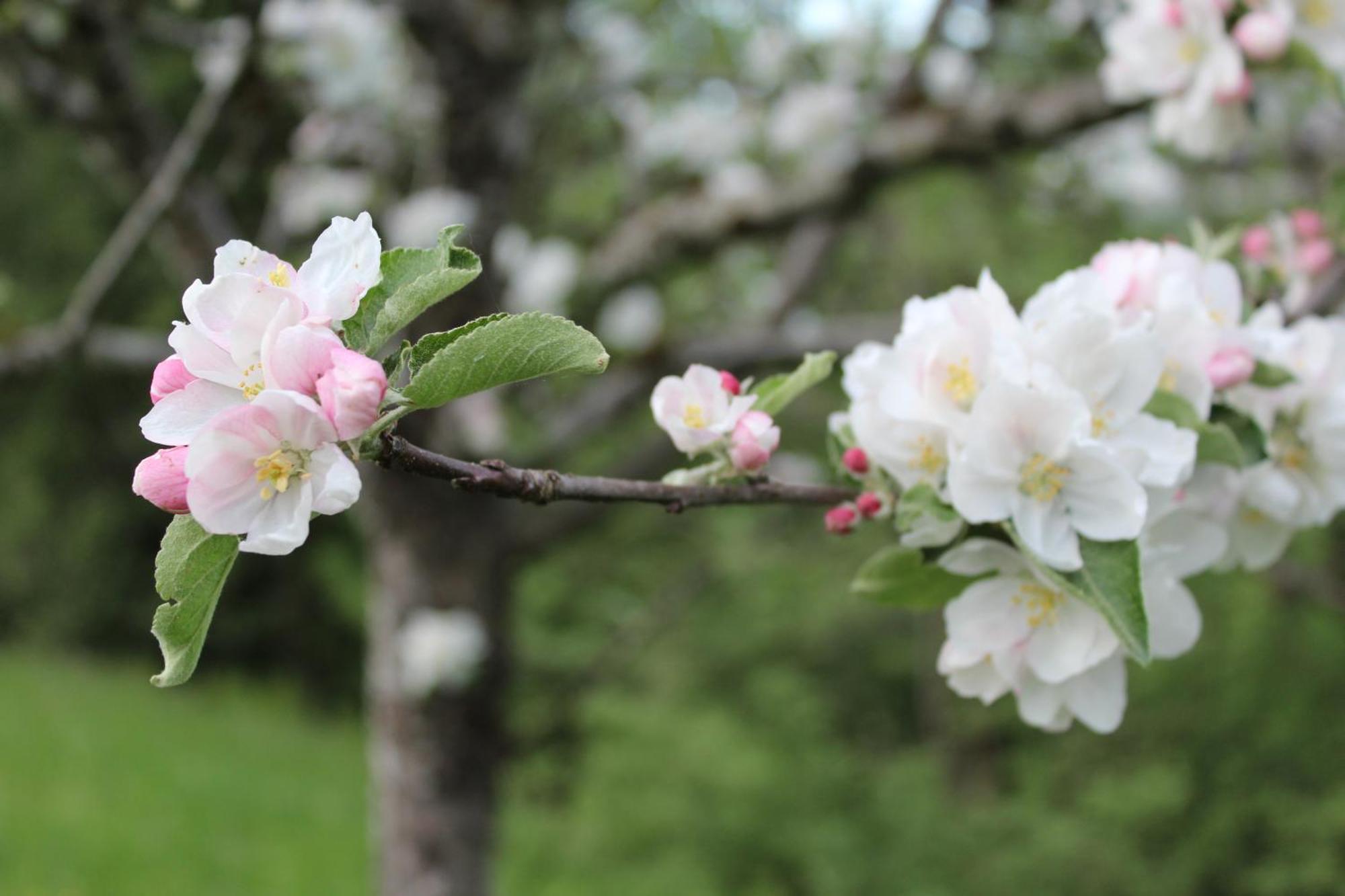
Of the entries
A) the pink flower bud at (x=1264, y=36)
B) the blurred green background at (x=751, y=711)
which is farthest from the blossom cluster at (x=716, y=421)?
the blurred green background at (x=751, y=711)

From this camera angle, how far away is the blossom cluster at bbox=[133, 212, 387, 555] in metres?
0.66

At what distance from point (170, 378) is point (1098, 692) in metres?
0.79

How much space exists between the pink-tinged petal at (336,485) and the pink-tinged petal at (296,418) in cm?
1

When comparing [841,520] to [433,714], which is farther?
[433,714]

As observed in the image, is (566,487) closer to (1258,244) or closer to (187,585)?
(187,585)

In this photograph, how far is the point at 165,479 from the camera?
0.69 m

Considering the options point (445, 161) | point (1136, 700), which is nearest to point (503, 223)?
point (445, 161)

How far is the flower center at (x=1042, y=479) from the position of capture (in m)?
0.86

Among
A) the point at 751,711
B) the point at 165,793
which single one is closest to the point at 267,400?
the point at 751,711

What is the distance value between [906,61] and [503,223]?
1173 millimetres

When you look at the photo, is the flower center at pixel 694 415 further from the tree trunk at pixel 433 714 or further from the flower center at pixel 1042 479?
the tree trunk at pixel 433 714

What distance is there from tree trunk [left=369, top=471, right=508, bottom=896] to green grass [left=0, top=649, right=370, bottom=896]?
1627 millimetres

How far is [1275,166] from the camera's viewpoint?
11.3 feet

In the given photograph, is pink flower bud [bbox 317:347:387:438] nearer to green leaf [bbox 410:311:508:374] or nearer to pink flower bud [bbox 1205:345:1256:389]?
green leaf [bbox 410:311:508:374]
